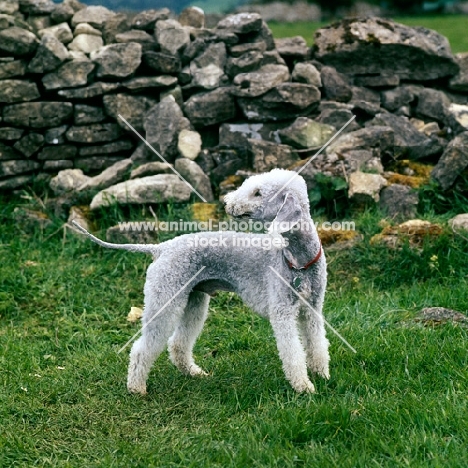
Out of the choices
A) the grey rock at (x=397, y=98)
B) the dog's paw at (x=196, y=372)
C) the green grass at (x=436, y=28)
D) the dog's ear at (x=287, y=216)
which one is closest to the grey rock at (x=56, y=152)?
the grey rock at (x=397, y=98)

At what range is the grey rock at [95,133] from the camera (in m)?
7.83

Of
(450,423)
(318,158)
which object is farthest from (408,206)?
(450,423)

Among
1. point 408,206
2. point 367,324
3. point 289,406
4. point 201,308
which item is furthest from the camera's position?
point 408,206

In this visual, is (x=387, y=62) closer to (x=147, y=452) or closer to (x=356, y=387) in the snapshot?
(x=356, y=387)

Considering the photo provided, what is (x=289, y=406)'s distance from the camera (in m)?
4.12

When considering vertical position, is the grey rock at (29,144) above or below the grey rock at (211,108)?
below

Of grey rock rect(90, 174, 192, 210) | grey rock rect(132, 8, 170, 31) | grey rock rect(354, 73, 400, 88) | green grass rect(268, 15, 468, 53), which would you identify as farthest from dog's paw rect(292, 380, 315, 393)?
green grass rect(268, 15, 468, 53)

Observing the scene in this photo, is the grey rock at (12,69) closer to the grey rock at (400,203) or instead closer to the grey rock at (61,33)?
the grey rock at (61,33)

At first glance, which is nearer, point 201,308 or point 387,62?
point 201,308

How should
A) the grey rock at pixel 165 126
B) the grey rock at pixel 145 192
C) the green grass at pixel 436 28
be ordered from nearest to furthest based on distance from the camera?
1. the grey rock at pixel 145 192
2. the grey rock at pixel 165 126
3. the green grass at pixel 436 28

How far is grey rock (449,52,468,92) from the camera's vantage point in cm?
840

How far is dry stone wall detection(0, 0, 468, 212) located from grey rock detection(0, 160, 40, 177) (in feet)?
0.04

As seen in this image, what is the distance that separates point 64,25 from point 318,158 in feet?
10.7

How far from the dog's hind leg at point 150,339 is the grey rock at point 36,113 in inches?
155
